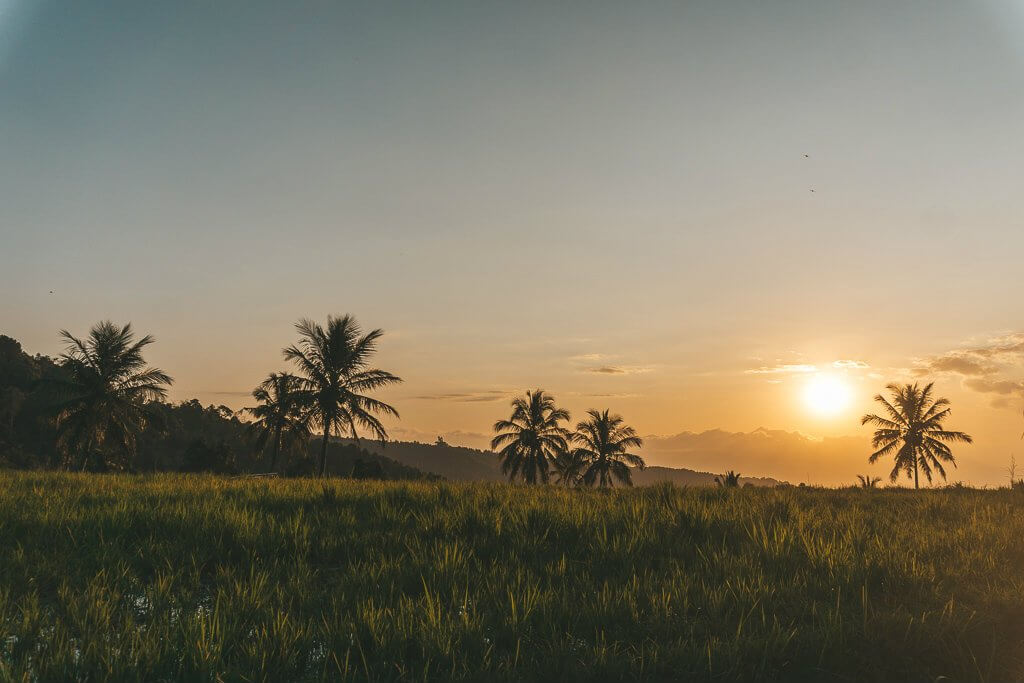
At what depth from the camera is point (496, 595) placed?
4281 mm

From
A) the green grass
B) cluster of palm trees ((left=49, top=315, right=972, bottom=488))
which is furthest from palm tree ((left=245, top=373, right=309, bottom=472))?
the green grass

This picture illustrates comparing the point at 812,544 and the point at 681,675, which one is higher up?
the point at 812,544

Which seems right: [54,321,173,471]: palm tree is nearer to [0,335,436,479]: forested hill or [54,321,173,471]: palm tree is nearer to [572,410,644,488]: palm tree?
[0,335,436,479]: forested hill

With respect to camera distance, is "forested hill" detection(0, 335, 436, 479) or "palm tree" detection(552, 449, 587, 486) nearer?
"forested hill" detection(0, 335, 436, 479)

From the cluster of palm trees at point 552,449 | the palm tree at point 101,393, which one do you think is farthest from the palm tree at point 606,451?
the palm tree at point 101,393

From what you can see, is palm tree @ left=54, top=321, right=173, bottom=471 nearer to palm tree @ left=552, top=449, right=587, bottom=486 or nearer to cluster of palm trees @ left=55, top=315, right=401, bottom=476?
cluster of palm trees @ left=55, top=315, right=401, bottom=476

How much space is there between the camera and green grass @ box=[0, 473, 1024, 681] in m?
3.29

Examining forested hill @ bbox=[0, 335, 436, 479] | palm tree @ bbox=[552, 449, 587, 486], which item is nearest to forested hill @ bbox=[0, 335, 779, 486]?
forested hill @ bbox=[0, 335, 436, 479]

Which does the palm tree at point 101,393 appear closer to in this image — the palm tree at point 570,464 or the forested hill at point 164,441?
the forested hill at point 164,441

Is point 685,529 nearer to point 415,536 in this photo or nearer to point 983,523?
point 415,536

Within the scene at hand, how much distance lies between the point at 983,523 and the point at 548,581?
265 inches

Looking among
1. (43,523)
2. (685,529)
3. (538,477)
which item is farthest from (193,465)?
(685,529)

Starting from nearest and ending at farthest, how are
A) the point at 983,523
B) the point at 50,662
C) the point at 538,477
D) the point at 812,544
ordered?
the point at 50,662
the point at 812,544
the point at 983,523
the point at 538,477

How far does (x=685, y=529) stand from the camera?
21.7 ft
